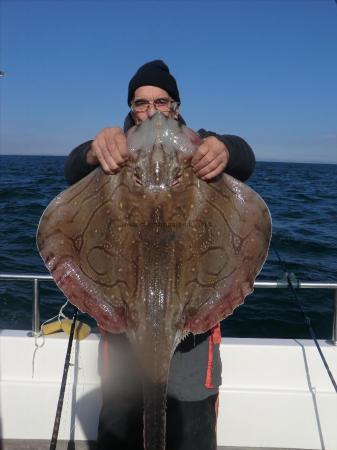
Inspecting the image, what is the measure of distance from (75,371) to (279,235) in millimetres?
11894

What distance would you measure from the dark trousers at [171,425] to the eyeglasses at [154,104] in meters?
1.86

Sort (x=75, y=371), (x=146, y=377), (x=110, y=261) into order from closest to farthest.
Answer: (x=146, y=377), (x=110, y=261), (x=75, y=371)

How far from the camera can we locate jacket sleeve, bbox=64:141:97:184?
2.41 metres

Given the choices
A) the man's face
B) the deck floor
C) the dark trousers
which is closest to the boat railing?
the deck floor

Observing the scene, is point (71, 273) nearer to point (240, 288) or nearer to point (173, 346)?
point (173, 346)

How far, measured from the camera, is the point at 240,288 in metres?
2.12

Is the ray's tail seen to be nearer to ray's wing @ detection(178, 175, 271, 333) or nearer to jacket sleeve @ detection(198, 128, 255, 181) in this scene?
ray's wing @ detection(178, 175, 271, 333)

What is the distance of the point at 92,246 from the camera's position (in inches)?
86.0

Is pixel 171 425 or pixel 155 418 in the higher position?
pixel 155 418

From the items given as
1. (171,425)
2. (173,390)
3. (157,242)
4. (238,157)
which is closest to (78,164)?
(157,242)

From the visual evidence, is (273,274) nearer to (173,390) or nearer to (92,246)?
(173,390)

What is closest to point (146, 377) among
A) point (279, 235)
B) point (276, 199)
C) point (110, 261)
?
point (110, 261)

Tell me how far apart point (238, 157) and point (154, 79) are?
99 centimetres

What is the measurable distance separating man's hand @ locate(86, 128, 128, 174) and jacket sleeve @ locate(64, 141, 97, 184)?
228mm
